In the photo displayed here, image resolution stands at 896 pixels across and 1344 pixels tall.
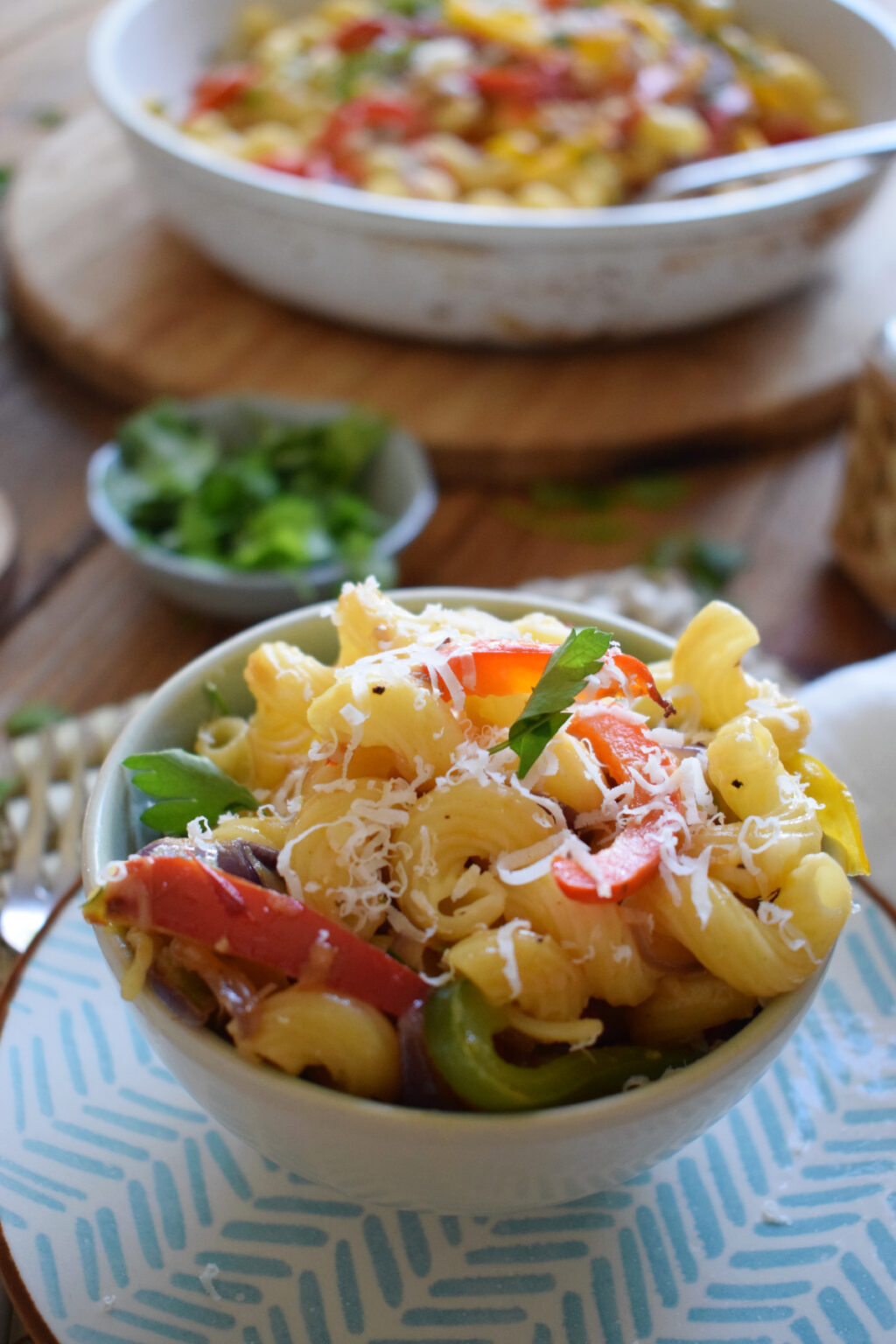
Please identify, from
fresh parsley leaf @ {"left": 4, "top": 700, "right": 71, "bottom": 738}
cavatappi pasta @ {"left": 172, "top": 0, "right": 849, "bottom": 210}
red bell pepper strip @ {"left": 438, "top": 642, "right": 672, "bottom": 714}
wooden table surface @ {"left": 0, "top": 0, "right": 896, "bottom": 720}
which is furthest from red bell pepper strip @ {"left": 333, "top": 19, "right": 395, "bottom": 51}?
red bell pepper strip @ {"left": 438, "top": 642, "right": 672, "bottom": 714}

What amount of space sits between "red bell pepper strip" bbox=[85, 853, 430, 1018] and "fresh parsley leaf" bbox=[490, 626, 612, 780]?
0.16 meters

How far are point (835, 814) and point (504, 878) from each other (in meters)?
0.25

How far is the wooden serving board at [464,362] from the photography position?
195 cm

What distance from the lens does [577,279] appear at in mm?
1876

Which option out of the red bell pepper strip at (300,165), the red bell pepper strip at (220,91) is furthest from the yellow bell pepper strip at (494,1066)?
the red bell pepper strip at (220,91)

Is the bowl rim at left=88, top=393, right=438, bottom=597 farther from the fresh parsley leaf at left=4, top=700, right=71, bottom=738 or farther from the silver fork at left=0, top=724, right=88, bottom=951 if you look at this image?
the silver fork at left=0, top=724, right=88, bottom=951

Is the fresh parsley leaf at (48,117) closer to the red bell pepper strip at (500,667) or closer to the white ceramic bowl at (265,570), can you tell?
the white ceramic bowl at (265,570)

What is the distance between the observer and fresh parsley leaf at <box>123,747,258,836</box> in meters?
0.86

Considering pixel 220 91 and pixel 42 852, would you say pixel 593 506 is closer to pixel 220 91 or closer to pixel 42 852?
pixel 42 852

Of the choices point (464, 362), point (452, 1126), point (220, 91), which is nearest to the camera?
point (452, 1126)

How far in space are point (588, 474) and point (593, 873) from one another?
4.34ft

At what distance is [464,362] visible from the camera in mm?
2082

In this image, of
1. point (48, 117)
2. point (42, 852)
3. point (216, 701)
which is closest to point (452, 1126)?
point (216, 701)

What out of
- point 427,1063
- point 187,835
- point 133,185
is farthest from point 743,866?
point 133,185
